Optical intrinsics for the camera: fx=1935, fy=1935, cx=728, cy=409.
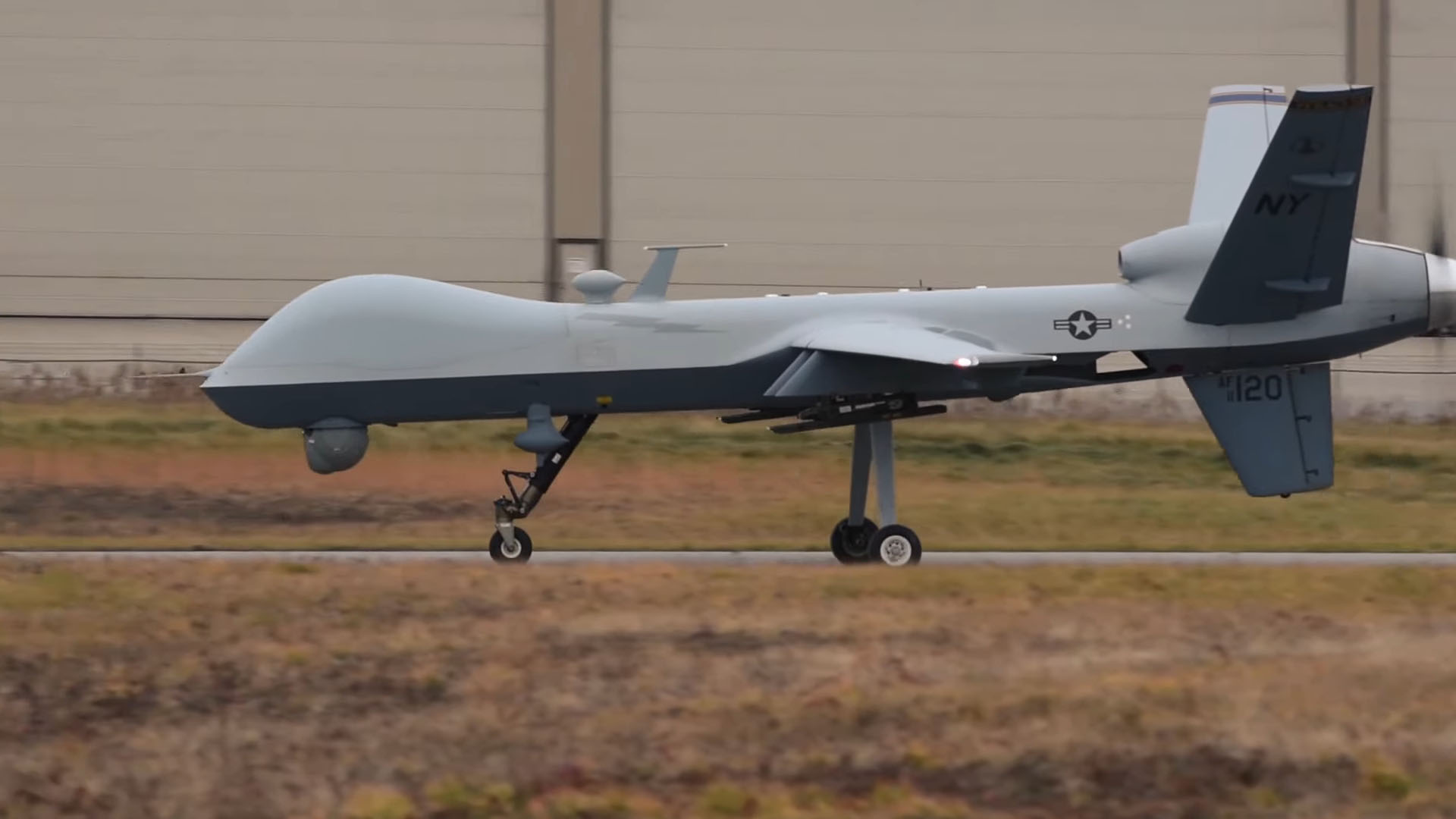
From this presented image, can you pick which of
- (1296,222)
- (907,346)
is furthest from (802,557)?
(1296,222)

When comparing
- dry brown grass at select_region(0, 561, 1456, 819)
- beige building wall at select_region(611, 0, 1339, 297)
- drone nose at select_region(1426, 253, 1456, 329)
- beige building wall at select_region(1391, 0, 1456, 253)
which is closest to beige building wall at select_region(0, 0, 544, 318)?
beige building wall at select_region(611, 0, 1339, 297)

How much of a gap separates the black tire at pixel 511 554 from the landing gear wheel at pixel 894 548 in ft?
10.6

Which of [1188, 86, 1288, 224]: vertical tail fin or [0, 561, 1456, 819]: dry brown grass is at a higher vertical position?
[1188, 86, 1288, 224]: vertical tail fin

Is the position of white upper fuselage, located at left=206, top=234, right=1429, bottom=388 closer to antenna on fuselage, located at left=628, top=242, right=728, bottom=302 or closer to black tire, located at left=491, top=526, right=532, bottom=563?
antenna on fuselage, located at left=628, top=242, right=728, bottom=302

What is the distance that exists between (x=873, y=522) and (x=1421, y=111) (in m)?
24.2

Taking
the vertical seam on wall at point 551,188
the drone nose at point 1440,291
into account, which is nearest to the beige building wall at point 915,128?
the vertical seam on wall at point 551,188

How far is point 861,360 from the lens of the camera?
17.4m

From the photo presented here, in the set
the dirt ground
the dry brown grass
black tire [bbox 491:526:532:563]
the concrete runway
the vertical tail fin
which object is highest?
the vertical tail fin

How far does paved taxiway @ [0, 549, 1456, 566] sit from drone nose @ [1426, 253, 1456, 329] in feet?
7.69

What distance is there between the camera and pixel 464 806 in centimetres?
1023

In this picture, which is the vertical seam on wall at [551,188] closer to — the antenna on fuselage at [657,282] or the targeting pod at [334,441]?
the antenna on fuselage at [657,282]

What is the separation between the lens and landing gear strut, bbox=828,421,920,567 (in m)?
17.5

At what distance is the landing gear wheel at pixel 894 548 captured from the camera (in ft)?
57.4

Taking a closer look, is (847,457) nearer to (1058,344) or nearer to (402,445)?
(402,445)
